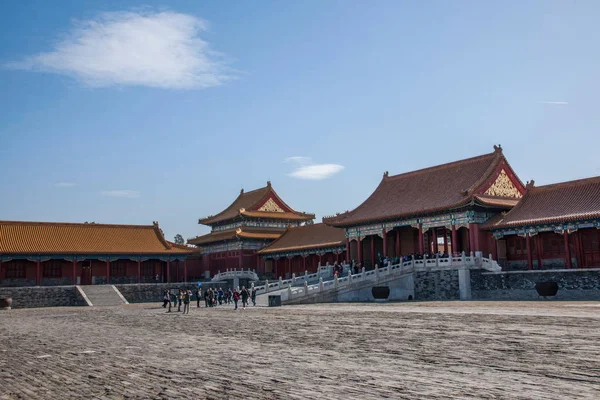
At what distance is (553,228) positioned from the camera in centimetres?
3372

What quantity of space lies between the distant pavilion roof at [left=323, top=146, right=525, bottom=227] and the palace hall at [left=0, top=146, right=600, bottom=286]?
10 centimetres

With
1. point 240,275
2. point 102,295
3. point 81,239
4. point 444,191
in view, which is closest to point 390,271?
point 444,191

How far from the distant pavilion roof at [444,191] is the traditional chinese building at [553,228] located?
87.7 inches

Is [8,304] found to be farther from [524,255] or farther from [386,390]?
[386,390]

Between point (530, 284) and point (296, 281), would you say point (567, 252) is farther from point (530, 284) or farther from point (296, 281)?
point (296, 281)

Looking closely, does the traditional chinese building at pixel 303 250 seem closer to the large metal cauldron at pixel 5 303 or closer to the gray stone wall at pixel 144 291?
the gray stone wall at pixel 144 291

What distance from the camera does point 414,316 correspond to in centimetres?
2178

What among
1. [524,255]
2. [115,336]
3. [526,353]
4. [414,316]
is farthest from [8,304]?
[526,353]

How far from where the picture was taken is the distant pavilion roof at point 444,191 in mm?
38906

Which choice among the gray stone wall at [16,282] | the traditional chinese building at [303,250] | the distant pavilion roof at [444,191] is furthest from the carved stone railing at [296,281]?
the gray stone wall at [16,282]

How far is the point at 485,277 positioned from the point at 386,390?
27.6 meters

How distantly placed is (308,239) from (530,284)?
965 inches

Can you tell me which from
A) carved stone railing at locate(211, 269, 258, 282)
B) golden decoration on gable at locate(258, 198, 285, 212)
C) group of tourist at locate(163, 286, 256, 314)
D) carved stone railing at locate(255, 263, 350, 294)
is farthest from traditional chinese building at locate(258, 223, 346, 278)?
group of tourist at locate(163, 286, 256, 314)

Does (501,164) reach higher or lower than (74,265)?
A: higher
